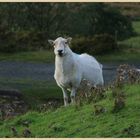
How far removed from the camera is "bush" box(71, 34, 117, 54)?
46281mm

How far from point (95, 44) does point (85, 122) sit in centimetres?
3520

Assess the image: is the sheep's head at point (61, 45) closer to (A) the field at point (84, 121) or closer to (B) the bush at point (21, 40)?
(A) the field at point (84, 121)

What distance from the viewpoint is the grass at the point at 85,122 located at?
11758 mm

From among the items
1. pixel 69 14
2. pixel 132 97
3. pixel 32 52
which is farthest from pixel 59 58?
pixel 69 14

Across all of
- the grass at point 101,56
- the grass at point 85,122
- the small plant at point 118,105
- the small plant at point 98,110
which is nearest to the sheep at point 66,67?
the grass at point 85,122

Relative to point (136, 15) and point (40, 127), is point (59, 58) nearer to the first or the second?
point (40, 127)

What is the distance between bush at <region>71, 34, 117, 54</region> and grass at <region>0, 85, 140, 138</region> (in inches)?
1241

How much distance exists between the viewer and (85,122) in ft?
41.3

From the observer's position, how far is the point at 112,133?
456 inches

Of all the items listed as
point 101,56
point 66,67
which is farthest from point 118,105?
point 101,56

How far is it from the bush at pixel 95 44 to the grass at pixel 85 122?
31521mm

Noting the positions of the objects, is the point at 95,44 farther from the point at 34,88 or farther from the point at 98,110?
the point at 98,110

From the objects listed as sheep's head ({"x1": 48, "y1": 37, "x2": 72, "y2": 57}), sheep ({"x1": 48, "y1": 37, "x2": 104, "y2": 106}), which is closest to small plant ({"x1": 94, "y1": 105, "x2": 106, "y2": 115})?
sheep ({"x1": 48, "y1": 37, "x2": 104, "y2": 106})

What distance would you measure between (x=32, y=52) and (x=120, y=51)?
20.2 ft
